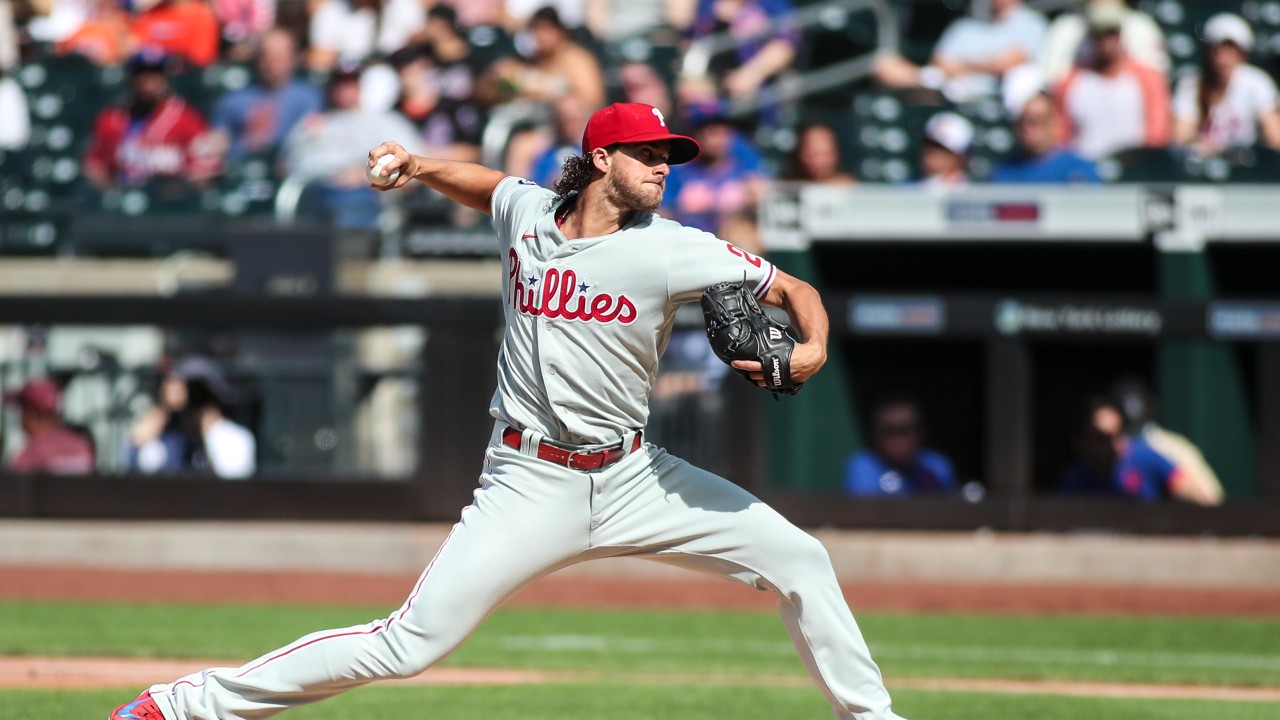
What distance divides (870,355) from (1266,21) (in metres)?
4.15

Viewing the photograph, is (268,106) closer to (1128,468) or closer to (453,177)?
(1128,468)

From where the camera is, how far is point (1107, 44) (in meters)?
10.9

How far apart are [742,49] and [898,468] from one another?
4051 millimetres

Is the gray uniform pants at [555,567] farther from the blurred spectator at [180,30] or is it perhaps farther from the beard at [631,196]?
the blurred spectator at [180,30]

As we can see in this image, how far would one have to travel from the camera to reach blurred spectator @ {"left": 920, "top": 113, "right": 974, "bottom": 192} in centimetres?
1033

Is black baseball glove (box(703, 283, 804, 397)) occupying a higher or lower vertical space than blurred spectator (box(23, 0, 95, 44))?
lower

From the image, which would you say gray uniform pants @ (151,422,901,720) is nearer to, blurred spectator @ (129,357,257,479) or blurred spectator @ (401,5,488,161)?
blurred spectator @ (129,357,257,479)

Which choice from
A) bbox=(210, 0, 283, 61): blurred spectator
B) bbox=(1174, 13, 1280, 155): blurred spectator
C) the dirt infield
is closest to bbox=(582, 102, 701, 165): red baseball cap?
the dirt infield

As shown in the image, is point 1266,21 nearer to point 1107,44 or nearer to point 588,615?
point 1107,44

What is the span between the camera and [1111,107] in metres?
11.0

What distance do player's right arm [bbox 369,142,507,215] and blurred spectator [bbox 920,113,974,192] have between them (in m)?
5.54

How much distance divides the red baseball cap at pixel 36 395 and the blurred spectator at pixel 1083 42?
22.2ft

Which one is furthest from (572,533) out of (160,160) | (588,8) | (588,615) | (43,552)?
(588,8)

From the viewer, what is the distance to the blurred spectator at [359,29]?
13242mm
